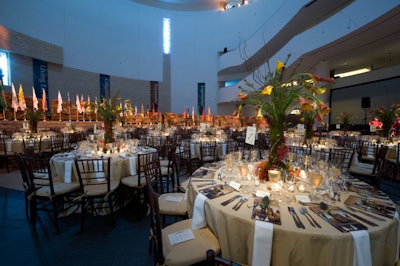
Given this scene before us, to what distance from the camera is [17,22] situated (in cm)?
1145

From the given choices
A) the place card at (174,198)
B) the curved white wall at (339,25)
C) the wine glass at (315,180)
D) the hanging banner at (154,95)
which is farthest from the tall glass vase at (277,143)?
the hanging banner at (154,95)

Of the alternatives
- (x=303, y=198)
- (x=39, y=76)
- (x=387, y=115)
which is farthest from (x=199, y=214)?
(x=39, y=76)

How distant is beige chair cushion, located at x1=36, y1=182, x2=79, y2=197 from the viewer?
9.33 ft

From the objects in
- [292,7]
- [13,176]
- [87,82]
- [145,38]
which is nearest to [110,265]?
[13,176]

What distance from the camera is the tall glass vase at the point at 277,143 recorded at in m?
2.08

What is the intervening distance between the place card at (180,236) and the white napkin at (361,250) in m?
1.20

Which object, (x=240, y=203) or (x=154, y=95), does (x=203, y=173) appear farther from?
(x=154, y=95)

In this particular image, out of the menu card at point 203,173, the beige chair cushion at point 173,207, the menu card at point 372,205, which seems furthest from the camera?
the menu card at point 203,173

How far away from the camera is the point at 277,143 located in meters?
2.10

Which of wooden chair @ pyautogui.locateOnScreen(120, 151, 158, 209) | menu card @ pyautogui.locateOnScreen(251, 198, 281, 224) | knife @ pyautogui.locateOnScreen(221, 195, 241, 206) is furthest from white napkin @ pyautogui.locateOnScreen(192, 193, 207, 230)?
wooden chair @ pyautogui.locateOnScreen(120, 151, 158, 209)

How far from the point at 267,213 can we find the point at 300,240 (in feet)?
0.88

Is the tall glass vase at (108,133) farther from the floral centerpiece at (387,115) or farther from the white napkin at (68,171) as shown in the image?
the floral centerpiece at (387,115)

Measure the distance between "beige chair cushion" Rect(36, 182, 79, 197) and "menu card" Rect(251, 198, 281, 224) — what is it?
2.84 meters

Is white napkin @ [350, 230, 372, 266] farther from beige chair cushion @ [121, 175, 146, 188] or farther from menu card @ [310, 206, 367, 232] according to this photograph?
beige chair cushion @ [121, 175, 146, 188]
